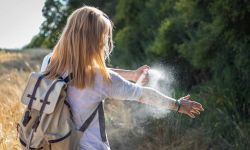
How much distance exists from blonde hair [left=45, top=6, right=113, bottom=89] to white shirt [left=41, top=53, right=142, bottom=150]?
0.13ft

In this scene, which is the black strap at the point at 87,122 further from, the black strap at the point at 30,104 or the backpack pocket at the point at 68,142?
the black strap at the point at 30,104

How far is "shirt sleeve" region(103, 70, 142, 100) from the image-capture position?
13.1 feet

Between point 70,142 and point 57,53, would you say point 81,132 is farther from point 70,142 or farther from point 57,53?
point 57,53

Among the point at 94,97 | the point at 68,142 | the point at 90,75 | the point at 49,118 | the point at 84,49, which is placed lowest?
the point at 68,142

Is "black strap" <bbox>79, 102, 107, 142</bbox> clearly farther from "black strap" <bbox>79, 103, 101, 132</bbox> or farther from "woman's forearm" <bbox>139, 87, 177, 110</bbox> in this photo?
"woman's forearm" <bbox>139, 87, 177, 110</bbox>

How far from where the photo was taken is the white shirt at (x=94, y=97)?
399 cm

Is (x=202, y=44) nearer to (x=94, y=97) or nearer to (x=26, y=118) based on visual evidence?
(x=94, y=97)

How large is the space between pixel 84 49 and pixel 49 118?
444mm

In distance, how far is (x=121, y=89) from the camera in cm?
400

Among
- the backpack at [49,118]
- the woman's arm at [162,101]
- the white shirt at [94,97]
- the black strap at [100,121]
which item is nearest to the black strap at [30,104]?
the backpack at [49,118]

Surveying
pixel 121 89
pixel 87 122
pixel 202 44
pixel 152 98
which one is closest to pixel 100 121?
pixel 87 122

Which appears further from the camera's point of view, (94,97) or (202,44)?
(202,44)

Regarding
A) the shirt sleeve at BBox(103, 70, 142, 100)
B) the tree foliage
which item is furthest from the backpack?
the tree foliage

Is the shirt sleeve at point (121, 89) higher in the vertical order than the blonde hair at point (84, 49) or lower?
lower
